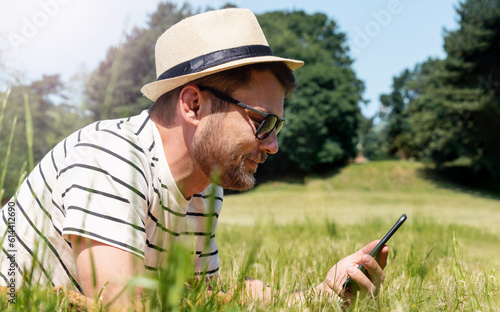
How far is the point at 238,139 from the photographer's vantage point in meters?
1.98

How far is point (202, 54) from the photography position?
197cm

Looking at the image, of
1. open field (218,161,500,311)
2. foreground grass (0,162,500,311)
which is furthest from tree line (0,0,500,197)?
foreground grass (0,162,500,311)

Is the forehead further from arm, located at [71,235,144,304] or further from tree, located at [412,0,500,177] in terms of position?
tree, located at [412,0,500,177]

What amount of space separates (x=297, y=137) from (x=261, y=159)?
1174 inches

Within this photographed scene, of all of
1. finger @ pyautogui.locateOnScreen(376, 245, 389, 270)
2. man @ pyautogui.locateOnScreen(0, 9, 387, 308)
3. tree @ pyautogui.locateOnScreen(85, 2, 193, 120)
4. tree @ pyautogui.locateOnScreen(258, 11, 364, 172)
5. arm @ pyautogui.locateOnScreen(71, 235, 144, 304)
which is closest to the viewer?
arm @ pyautogui.locateOnScreen(71, 235, 144, 304)

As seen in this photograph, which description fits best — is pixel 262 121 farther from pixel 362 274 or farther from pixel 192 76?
pixel 362 274

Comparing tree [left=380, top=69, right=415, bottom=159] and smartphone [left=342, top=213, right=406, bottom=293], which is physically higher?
tree [left=380, top=69, right=415, bottom=159]

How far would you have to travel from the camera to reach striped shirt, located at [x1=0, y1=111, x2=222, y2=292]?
144 cm

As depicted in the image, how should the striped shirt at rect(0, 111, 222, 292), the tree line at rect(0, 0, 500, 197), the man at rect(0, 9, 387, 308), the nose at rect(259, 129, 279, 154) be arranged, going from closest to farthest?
the striped shirt at rect(0, 111, 222, 292) < the man at rect(0, 9, 387, 308) < the nose at rect(259, 129, 279, 154) < the tree line at rect(0, 0, 500, 197)

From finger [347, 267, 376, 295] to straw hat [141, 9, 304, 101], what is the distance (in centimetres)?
101

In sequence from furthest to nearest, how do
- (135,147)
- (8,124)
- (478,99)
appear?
(478,99)
(8,124)
(135,147)

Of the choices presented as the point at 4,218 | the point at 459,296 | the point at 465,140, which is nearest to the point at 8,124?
the point at 4,218

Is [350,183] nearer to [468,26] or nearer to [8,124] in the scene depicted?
[468,26]

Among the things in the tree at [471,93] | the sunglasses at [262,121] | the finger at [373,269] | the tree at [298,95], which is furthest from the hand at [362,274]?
the tree at [471,93]
